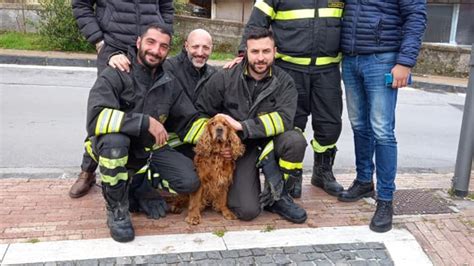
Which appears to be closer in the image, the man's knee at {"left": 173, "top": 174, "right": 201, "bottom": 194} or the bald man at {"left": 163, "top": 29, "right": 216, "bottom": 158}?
the man's knee at {"left": 173, "top": 174, "right": 201, "bottom": 194}

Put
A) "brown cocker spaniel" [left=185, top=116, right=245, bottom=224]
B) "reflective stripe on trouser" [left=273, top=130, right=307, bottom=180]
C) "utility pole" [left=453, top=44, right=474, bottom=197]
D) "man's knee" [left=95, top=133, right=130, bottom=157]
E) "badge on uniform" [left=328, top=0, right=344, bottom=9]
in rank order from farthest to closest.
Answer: "utility pole" [left=453, top=44, right=474, bottom=197]
"badge on uniform" [left=328, top=0, right=344, bottom=9]
"reflective stripe on trouser" [left=273, top=130, right=307, bottom=180]
"brown cocker spaniel" [left=185, top=116, right=245, bottom=224]
"man's knee" [left=95, top=133, right=130, bottom=157]

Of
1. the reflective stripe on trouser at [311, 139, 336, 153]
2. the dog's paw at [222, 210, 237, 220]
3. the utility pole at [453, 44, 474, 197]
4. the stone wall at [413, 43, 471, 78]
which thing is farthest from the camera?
the stone wall at [413, 43, 471, 78]

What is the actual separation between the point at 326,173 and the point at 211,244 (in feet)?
5.55

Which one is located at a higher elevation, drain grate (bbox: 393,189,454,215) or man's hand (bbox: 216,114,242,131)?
man's hand (bbox: 216,114,242,131)

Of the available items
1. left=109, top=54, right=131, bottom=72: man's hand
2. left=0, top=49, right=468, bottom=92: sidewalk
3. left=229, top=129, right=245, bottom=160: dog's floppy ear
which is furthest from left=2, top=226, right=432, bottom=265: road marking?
left=0, top=49, right=468, bottom=92: sidewalk

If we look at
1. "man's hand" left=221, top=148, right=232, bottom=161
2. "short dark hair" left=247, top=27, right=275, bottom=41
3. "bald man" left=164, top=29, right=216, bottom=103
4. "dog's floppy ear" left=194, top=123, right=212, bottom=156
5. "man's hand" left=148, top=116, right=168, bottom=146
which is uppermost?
"short dark hair" left=247, top=27, right=275, bottom=41

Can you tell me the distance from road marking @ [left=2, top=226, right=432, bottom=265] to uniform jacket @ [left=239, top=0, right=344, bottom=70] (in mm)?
1511

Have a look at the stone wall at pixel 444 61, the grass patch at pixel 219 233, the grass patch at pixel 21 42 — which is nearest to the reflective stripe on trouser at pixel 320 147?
the grass patch at pixel 219 233

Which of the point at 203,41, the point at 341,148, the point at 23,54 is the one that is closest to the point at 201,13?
the point at 23,54

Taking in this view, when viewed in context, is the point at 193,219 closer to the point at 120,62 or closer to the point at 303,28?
the point at 120,62

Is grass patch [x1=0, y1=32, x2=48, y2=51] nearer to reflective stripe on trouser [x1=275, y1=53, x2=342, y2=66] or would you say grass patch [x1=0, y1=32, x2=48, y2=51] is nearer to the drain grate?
reflective stripe on trouser [x1=275, y1=53, x2=342, y2=66]

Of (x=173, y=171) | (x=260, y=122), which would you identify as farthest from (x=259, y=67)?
(x=173, y=171)

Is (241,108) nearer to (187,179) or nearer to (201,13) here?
(187,179)

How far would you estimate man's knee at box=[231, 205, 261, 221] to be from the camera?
4211 millimetres
